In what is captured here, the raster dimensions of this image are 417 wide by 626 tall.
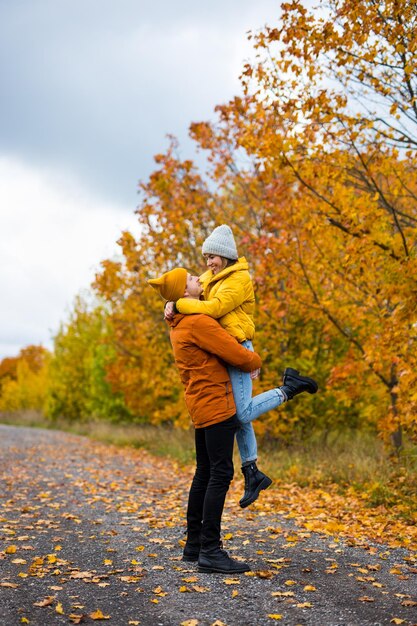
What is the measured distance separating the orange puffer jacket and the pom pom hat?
0.59 feet

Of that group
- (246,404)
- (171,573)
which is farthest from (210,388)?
(171,573)

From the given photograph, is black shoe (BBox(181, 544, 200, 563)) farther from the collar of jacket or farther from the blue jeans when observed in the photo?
the collar of jacket

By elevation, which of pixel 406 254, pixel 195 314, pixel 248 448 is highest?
pixel 406 254

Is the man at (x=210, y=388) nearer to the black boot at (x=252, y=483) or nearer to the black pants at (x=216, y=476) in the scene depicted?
the black pants at (x=216, y=476)

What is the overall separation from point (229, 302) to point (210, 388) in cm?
62

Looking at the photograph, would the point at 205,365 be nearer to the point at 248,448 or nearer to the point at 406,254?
the point at 248,448

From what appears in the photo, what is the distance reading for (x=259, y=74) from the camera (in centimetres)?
848

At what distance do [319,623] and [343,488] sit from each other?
5481 mm

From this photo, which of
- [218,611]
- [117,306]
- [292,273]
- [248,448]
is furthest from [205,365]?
[117,306]

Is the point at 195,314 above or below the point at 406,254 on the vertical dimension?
below

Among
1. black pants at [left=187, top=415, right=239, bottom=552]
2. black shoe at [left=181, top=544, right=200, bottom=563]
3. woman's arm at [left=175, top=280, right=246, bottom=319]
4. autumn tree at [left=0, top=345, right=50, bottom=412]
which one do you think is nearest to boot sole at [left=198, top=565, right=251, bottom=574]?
black pants at [left=187, top=415, right=239, bottom=552]

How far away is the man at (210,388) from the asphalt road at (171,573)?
0.23 meters

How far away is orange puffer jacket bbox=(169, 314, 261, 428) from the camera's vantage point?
187 inches

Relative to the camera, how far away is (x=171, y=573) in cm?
485
